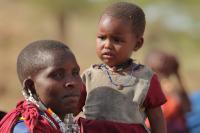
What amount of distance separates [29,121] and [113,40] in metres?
0.87

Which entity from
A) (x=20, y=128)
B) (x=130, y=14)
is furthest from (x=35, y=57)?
(x=130, y=14)

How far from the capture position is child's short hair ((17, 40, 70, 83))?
13.5ft

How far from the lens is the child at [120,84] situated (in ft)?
14.9

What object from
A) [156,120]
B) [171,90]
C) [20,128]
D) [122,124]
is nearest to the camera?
[20,128]

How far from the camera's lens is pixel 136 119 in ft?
15.0

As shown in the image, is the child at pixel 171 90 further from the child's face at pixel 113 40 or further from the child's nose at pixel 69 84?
the child's nose at pixel 69 84

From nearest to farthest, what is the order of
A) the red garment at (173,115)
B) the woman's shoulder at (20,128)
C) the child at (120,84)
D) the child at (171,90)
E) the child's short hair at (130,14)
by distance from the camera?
the woman's shoulder at (20,128), the child at (120,84), the child's short hair at (130,14), the child at (171,90), the red garment at (173,115)

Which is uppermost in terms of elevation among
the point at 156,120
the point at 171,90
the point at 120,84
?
the point at 120,84

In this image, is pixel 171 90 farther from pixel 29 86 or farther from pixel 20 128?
pixel 20 128

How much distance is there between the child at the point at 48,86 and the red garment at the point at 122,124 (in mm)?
239

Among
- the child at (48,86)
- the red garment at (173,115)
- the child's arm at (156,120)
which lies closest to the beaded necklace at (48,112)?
the child at (48,86)

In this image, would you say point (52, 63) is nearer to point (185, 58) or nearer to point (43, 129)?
point (43, 129)

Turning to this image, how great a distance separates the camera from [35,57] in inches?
163

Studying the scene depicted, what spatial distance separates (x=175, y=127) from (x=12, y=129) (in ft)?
15.4
